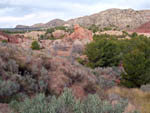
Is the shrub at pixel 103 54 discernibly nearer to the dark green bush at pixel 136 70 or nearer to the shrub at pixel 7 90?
the dark green bush at pixel 136 70

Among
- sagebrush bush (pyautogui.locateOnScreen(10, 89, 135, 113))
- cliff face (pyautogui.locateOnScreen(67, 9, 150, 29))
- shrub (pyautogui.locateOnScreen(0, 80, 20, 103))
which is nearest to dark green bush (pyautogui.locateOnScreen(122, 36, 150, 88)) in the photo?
shrub (pyautogui.locateOnScreen(0, 80, 20, 103))

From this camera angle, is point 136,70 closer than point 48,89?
No

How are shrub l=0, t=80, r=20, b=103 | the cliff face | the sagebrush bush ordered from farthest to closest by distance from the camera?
1. the cliff face
2. shrub l=0, t=80, r=20, b=103
3. the sagebrush bush

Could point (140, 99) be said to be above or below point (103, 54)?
below

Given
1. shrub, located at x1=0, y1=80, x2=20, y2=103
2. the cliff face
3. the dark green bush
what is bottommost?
the dark green bush

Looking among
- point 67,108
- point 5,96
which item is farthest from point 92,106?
point 5,96

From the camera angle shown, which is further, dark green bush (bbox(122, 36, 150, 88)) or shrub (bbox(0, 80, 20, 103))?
dark green bush (bbox(122, 36, 150, 88))

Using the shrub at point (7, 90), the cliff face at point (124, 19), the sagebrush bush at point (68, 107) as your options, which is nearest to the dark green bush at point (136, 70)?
the shrub at point (7, 90)

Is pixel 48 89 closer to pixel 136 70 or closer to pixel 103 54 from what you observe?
pixel 136 70

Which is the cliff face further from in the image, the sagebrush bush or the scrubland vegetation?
the sagebrush bush

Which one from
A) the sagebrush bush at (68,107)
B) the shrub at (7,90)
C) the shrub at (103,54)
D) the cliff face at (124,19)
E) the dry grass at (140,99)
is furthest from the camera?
the cliff face at (124,19)

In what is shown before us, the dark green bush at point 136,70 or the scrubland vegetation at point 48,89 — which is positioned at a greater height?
the scrubland vegetation at point 48,89

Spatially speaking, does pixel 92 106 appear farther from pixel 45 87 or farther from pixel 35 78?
pixel 35 78

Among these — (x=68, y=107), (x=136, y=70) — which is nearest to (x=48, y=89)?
(x=68, y=107)
